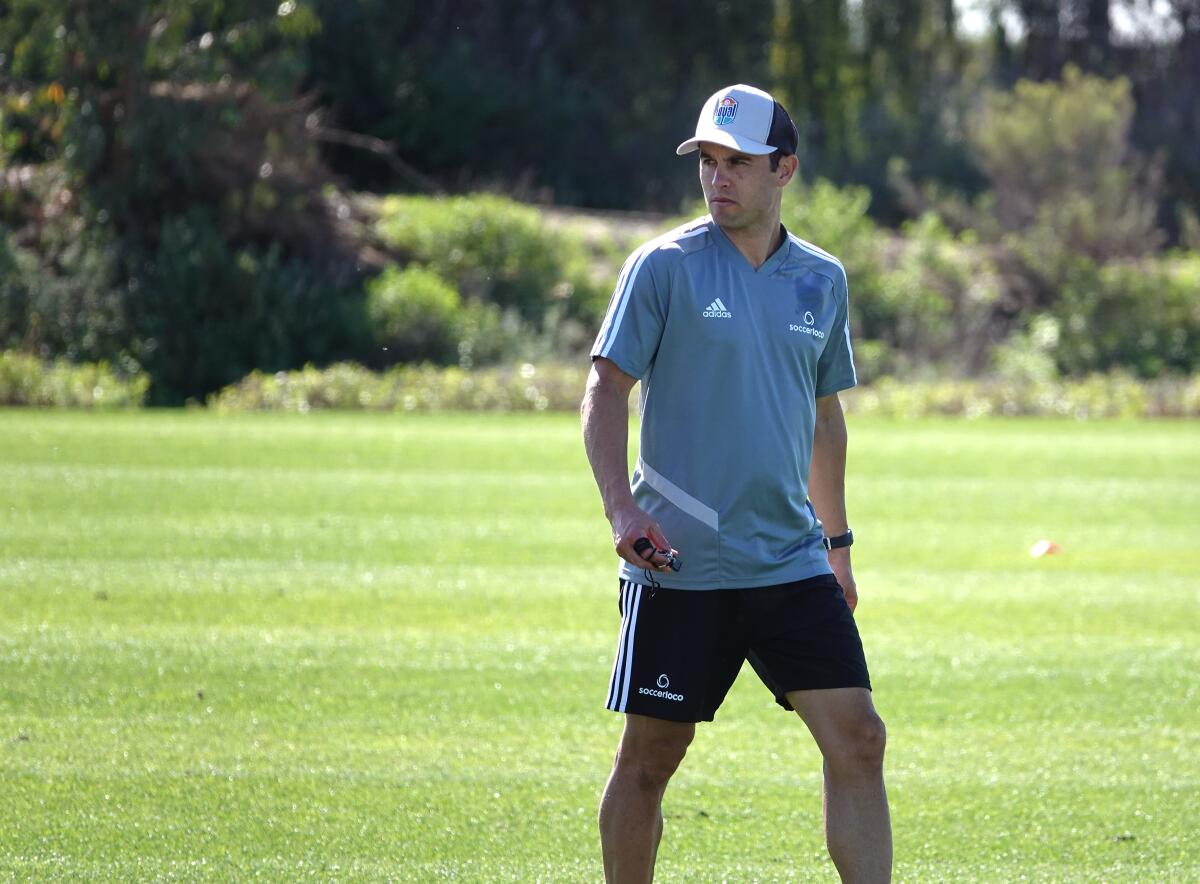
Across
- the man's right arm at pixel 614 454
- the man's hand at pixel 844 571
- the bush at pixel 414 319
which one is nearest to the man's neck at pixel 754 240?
the man's right arm at pixel 614 454

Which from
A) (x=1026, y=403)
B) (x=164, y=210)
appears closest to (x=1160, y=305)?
(x=1026, y=403)

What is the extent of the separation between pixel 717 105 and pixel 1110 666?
4818 millimetres

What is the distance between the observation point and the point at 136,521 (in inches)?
475

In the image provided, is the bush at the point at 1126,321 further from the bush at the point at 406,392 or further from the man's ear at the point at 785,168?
the man's ear at the point at 785,168

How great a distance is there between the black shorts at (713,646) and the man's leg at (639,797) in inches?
2.9

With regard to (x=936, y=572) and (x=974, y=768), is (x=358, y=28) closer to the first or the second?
(x=936, y=572)

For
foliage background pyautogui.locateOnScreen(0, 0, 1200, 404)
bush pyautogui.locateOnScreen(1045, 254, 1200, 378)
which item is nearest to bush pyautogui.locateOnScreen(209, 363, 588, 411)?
foliage background pyautogui.locateOnScreen(0, 0, 1200, 404)

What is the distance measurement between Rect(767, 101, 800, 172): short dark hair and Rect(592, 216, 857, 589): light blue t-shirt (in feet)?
0.82

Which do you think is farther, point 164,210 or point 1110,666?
point 164,210

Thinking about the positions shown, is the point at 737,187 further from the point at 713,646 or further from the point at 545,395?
the point at 545,395

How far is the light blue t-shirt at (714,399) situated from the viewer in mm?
4211

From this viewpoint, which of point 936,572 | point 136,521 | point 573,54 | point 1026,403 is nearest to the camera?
point 936,572

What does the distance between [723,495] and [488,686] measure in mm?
3614

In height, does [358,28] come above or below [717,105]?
above
